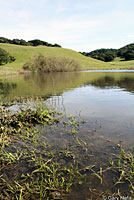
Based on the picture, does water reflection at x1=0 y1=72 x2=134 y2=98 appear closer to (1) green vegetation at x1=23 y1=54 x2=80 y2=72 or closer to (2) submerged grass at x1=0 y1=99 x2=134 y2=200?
(2) submerged grass at x1=0 y1=99 x2=134 y2=200

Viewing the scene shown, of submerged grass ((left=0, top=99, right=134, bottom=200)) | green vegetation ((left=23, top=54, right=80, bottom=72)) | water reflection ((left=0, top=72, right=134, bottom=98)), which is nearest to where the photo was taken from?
submerged grass ((left=0, top=99, right=134, bottom=200))

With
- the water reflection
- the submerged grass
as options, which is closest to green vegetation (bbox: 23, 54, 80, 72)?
the water reflection

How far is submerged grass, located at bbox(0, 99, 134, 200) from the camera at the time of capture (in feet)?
12.1

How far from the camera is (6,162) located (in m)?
4.91

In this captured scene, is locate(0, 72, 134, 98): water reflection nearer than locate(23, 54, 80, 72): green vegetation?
Yes

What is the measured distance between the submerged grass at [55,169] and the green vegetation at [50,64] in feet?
203

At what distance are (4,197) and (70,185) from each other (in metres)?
1.58

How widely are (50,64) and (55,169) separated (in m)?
65.2

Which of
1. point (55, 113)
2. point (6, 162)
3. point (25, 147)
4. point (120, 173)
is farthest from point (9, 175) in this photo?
point (55, 113)

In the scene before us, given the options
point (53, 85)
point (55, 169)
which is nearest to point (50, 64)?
point (53, 85)

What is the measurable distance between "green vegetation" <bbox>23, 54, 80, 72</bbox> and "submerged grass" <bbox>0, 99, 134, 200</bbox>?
61.8 m

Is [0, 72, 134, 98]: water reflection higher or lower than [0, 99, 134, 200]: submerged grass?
higher

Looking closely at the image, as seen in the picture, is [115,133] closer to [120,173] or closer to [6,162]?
[120,173]

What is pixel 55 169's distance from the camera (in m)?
4.50
